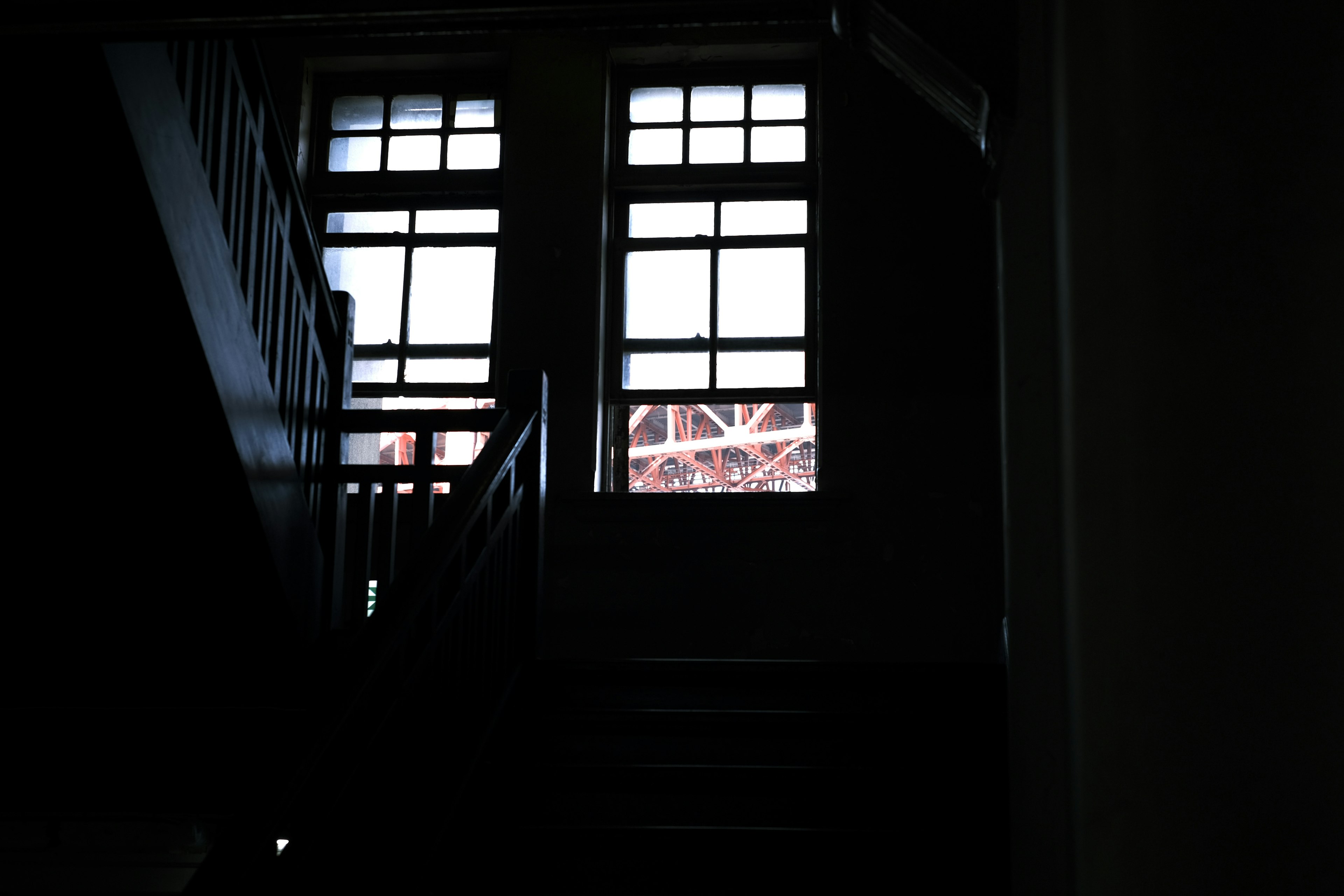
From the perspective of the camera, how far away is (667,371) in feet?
18.4

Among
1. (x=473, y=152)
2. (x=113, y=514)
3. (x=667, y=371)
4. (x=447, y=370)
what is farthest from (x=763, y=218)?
(x=113, y=514)

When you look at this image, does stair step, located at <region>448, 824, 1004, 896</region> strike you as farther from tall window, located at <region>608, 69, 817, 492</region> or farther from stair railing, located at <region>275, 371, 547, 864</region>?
tall window, located at <region>608, 69, 817, 492</region>

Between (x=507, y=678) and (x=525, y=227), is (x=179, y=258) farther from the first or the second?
(x=525, y=227)

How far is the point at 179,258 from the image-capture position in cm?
253

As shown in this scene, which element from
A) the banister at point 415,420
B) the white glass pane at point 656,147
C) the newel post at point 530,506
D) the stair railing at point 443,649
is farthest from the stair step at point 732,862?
the white glass pane at point 656,147

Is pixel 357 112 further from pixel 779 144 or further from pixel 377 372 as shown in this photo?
pixel 779 144

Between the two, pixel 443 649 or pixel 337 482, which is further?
pixel 337 482

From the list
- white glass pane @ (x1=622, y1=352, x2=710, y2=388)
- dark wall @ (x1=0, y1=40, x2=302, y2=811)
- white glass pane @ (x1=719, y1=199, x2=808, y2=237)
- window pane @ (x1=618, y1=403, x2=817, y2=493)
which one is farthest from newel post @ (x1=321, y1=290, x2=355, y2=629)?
window pane @ (x1=618, y1=403, x2=817, y2=493)

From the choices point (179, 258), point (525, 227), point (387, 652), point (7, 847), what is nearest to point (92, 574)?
point (179, 258)

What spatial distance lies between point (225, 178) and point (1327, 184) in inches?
96.3

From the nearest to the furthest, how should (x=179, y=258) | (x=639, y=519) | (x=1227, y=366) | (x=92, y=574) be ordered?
1. (x=1227, y=366)
2. (x=179, y=258)
3. (x=92, y=574)
4. (x=639, y=519)

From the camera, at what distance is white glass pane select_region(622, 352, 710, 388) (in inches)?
219

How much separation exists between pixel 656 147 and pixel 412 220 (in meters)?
1.27

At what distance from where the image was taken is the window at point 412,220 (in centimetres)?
566
